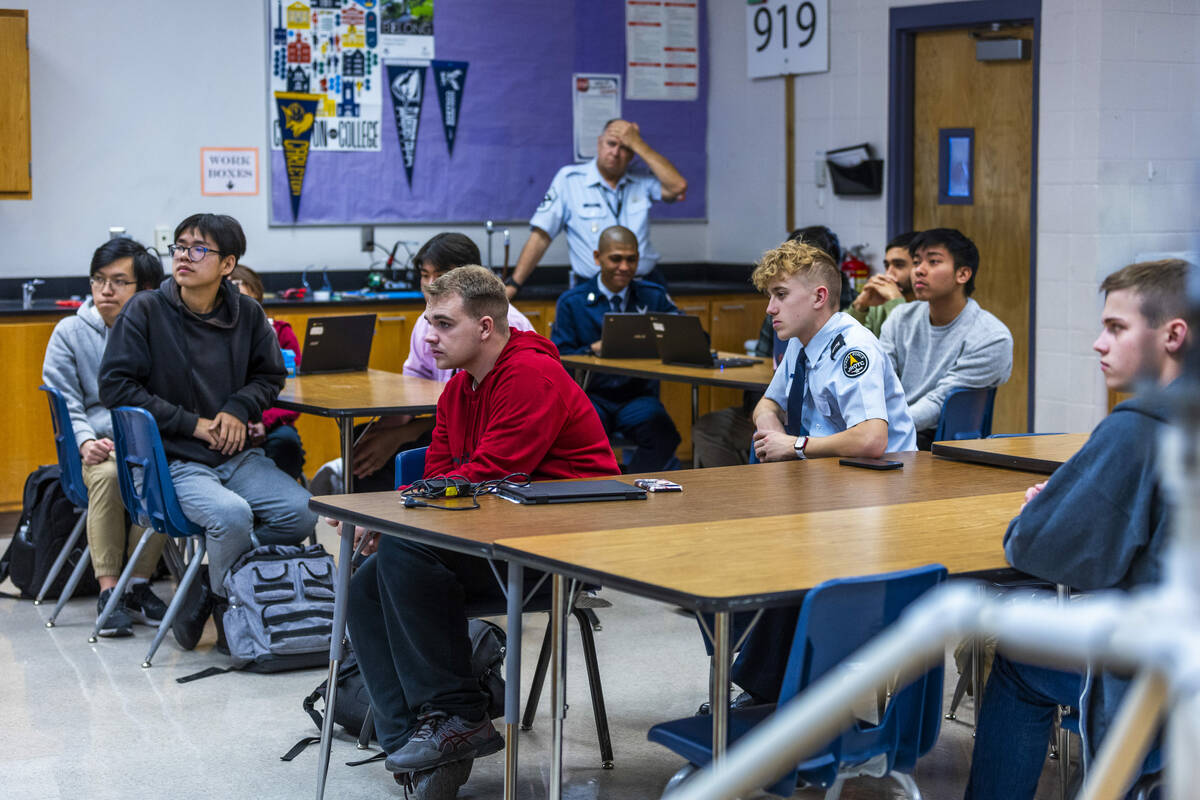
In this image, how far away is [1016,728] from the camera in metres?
2.43

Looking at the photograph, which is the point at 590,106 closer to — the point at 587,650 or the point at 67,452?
the point at 67,452

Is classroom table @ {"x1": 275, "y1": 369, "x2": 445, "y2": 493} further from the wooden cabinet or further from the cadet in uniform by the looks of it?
the wooden cabinet

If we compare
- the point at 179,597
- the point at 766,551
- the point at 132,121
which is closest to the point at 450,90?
the point at 132,121

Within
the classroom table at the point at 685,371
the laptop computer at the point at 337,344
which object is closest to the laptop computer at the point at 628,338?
the classroom table at the point at 685,371

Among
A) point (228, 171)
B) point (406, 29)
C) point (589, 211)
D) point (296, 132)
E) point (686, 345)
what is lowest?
point (686, 345)

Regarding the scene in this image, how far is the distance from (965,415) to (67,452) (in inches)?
110

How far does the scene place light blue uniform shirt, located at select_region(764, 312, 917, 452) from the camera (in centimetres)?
337

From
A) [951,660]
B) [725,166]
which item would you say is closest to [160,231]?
[725,166]

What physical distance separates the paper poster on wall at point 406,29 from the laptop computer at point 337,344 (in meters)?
2.28

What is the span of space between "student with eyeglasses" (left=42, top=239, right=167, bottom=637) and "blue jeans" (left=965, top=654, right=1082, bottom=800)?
284 cm

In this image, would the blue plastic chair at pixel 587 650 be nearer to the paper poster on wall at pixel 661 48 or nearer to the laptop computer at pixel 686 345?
the laptop computer at pixel 686 345

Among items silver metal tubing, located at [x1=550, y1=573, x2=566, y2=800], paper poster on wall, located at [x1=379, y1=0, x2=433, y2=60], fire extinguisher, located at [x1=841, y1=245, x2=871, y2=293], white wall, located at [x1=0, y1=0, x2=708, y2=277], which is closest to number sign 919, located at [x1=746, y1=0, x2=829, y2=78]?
fire extinguisher, located at [x1=841, y1=245, x2=871, y2=293]

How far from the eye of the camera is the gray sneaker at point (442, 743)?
286 cm

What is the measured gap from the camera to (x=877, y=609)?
2.06 metres
